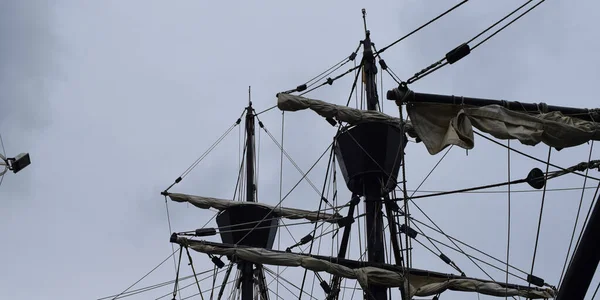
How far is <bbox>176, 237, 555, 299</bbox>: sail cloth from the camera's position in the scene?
58.2ft

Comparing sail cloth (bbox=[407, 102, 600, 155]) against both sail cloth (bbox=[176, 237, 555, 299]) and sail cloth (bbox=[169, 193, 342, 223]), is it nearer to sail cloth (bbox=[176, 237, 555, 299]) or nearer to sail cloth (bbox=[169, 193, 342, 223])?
sail cloth (bbox=[176, 237, 555, 299])

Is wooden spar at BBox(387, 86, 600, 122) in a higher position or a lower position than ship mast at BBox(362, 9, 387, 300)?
lower

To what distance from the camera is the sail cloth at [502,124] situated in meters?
10.3

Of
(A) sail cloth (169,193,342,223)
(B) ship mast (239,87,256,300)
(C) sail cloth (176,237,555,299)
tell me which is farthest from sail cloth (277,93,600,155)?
(B) ship mast (239,87,256,300)

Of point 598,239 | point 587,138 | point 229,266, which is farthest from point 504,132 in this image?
point 229,266

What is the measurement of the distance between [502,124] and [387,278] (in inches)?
319

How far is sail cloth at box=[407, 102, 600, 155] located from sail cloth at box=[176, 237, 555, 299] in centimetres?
767

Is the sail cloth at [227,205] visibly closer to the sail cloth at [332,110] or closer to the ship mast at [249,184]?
the ship mast at [249,184]

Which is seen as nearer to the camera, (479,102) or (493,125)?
(493,125)

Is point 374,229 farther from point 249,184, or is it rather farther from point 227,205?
point 249,184

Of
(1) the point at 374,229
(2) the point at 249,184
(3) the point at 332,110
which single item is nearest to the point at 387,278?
(1) the point at 374,229

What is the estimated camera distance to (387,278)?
17734 millimetres

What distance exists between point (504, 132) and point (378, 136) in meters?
9.04

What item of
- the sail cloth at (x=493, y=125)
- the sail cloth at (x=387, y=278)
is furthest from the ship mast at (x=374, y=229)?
the sail cloth at (x=493, y=125)
